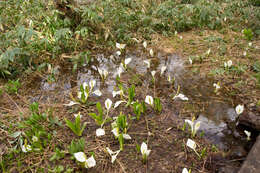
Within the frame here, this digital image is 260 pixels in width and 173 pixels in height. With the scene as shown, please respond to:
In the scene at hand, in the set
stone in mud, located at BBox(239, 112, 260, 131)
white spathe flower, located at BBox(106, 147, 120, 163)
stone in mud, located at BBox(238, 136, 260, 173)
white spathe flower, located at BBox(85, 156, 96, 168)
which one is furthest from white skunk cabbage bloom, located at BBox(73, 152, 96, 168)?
stone in mud, located at BBox(239, 112, 260, 131)

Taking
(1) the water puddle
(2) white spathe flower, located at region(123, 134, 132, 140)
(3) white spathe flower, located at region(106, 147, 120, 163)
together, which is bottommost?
(3) white spathe flower, located at region(106, 147, 120, 163)

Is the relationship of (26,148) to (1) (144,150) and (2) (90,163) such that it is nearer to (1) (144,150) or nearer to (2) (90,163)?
(2) (90,163)

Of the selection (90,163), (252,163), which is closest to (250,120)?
(252,163)

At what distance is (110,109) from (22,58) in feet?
5.21

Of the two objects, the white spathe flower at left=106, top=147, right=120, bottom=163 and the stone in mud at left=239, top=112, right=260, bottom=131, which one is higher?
the stone in mud at left=239, top=112, right=260, bottom=131

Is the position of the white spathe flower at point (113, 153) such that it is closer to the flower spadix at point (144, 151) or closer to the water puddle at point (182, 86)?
the flower spadix at point (144, 151)

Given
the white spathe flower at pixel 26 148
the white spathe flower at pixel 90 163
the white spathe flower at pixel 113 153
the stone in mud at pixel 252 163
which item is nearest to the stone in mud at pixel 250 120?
the stone in mud at pixel 252 163

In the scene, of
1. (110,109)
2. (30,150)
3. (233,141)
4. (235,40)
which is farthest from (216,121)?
(235,40)

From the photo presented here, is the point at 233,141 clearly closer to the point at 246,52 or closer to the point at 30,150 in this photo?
the point at 30,150

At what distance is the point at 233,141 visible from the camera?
1912 mm

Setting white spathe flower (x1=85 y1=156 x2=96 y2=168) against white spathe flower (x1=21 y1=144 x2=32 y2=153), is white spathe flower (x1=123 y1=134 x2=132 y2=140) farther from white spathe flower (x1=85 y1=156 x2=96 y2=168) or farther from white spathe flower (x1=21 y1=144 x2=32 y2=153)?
white spathe flower (x1=21 y1=144 x2=32 y2=153)

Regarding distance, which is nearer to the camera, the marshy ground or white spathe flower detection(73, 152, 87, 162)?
white spathe flower detection(73, 152, 87, 162)

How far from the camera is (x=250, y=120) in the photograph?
6.48 ft

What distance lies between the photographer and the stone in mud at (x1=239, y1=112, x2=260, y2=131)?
1.92 m
